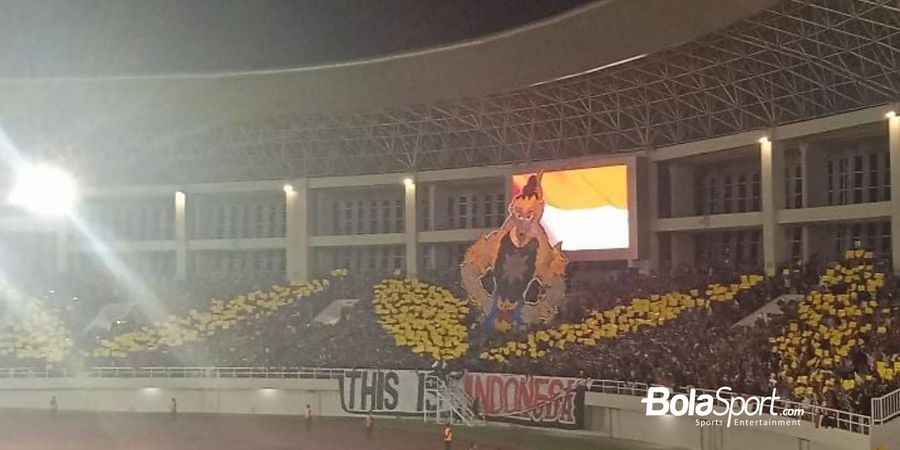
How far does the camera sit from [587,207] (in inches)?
1563

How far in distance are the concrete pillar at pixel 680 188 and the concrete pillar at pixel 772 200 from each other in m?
5.01

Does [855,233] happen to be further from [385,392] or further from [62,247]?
[62,247]

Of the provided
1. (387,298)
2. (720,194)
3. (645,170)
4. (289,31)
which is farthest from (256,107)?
(720,194)

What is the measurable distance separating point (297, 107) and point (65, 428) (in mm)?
16428

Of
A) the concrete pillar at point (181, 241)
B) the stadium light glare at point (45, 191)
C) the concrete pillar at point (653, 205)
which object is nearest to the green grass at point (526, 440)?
the concrete pillar at point (653, 205)

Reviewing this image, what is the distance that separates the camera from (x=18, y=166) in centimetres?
5262

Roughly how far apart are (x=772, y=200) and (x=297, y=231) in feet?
79.3

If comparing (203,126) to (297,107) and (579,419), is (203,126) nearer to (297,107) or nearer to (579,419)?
(297,107)

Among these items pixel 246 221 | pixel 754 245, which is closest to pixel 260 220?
pixel 246 221

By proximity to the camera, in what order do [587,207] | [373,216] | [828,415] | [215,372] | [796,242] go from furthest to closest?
[373,216], [215,372], [587,207], [796,242], [828,415]

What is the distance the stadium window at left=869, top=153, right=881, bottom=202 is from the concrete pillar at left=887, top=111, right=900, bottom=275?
380 cm

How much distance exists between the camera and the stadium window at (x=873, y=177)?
35094 mm

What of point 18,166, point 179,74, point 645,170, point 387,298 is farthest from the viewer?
point 18,166

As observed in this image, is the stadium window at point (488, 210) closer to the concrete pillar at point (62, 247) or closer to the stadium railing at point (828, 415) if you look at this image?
the stadium railing at point (828, 415)
